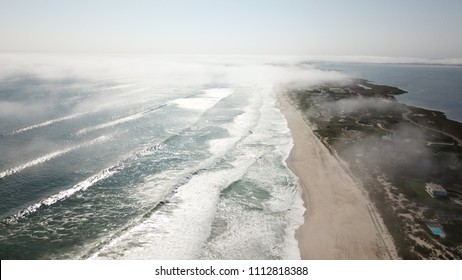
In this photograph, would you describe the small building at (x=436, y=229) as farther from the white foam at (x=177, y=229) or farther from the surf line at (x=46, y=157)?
the surf line at (x=46, y=157)

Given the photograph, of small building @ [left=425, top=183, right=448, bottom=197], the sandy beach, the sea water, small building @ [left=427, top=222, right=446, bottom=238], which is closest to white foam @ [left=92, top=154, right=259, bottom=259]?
the sea water

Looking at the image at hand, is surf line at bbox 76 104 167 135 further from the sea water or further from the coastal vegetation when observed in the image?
the coastal vegetation

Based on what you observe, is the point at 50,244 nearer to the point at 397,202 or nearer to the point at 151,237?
the point at 151,237

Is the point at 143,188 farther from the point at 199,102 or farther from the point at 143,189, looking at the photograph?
the point at 199,102

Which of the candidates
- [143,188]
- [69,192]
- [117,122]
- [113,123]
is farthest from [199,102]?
[69,192]

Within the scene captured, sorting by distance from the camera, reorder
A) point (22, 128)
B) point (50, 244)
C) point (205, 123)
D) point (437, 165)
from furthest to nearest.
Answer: point (205, 123) → point (22, 128) → point (437, 165) → point (50, 244)

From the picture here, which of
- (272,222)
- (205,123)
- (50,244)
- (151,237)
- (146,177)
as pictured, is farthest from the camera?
(205,123)

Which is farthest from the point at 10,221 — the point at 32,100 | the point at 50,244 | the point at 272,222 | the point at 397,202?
the point at 32,100
